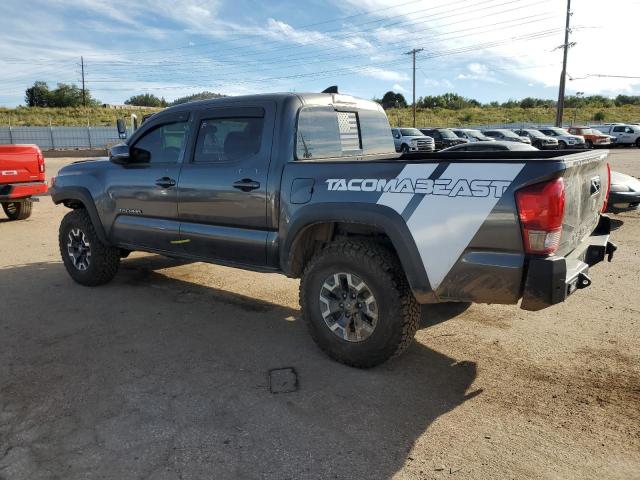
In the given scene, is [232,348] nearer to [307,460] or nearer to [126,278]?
[307,460]

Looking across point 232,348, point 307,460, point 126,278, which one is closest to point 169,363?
point 232,348

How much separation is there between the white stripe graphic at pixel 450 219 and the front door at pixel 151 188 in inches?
98.0

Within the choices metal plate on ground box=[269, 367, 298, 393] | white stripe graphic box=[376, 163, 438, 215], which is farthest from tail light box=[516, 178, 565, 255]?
metal plate on ground box=[269, 367, 298, 393]

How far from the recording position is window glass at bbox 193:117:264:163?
13.6 ft

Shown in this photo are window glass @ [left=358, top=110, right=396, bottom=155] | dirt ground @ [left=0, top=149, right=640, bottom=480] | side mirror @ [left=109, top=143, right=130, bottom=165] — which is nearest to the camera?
dirt ground @ [left=0, top=149, right=640, bottom=480]

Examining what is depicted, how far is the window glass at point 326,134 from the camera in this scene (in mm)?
4051

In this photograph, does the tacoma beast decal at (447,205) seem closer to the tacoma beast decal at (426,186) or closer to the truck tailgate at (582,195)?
the tacoma beast decal at (426,186)

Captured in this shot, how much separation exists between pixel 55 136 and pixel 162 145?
41.8m

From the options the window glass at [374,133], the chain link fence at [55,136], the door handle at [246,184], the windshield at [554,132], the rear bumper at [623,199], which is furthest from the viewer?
the chain link fence at [55,136]

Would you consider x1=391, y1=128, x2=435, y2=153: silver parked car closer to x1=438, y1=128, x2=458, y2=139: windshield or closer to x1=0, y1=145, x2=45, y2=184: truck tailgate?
x1=438, y1=128, x2=458, y2=139: windshield

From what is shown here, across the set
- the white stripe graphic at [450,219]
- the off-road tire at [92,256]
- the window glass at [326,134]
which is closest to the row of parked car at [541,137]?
the off-road tire at [92,256]

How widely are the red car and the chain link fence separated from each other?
3360 cm

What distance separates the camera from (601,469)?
2531 mm

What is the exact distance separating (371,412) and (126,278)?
13.4ft
